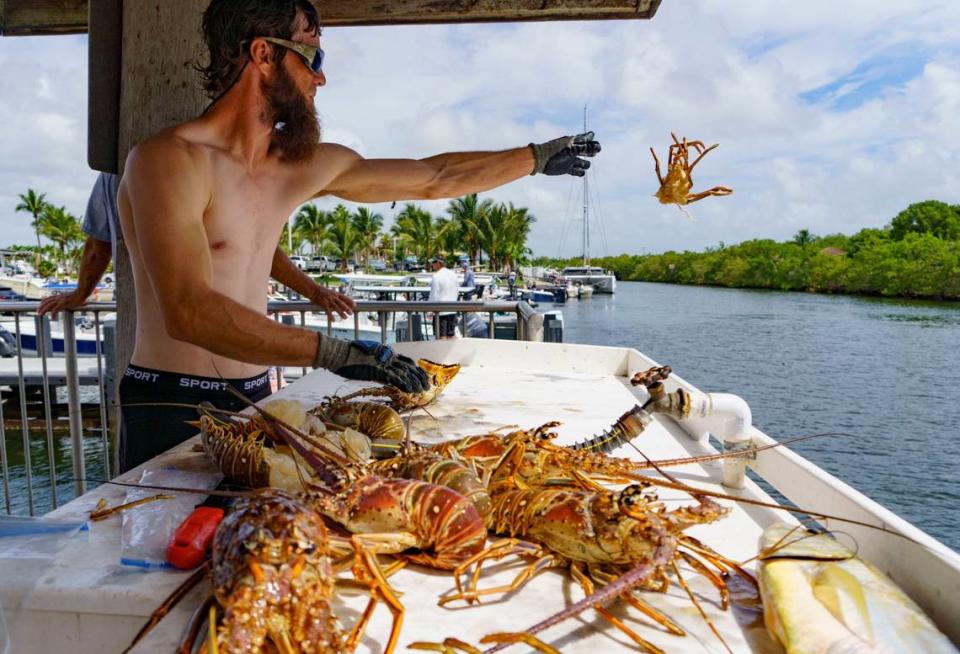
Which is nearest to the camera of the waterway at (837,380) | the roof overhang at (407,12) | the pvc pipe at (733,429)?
the pvc pipe at (733,429)

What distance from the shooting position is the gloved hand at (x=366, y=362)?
2.17 meters

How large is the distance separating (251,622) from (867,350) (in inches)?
1407

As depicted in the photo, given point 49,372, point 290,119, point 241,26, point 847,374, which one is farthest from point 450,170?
point 847,374

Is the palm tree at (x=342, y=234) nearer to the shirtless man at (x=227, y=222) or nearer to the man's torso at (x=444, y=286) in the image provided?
the man's torso at (x=444, y=286)

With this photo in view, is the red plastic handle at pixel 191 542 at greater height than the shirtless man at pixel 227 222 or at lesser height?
lesser

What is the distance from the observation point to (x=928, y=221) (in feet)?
225

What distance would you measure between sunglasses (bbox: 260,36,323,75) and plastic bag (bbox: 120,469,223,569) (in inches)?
62.2

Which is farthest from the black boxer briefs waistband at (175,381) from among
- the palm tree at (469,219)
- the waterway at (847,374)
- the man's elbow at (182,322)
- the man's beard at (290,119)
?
the palm tree at (469,219)

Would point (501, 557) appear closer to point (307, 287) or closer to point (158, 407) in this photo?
point (158, 407)

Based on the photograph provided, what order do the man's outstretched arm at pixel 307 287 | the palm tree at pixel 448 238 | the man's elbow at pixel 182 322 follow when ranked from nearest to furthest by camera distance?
1. the man's elbow at pixel 182 322
2. the man's outstretched arm at pixel 307 287
3. the palm tree at pixel 448 238

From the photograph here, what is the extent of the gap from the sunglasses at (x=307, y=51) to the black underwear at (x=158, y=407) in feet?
4.16

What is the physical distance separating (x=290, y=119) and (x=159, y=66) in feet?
3.39

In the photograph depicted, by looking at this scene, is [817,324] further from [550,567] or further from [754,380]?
[550,567]

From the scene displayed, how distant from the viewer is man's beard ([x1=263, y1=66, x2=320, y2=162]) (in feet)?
8.23
